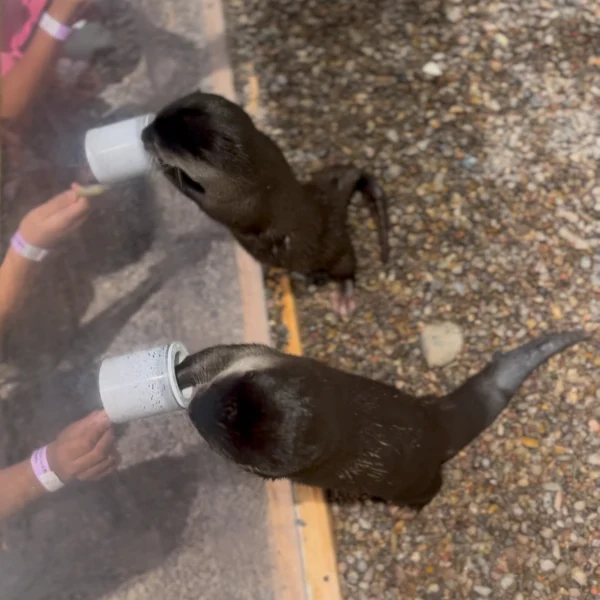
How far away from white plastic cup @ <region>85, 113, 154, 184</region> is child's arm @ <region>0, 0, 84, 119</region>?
0.40 meters

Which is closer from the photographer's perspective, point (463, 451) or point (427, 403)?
point (427, 403)

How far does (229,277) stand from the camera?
108 inches

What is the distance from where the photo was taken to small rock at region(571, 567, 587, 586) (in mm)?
2242

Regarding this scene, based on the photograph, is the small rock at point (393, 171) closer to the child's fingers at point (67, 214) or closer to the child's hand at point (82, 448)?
the child's fingers at point (67, 214)

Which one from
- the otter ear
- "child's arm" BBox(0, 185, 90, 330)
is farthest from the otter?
"child's arm" BBox(0, 185, 90, 330)

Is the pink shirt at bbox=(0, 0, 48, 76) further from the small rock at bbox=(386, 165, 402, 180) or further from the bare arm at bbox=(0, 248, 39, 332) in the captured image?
the small rock at bbox=(386, 165, 402, 180)

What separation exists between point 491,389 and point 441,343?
0.28 meters

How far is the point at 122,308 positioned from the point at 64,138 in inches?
27.2

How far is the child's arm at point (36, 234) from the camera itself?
2178mm

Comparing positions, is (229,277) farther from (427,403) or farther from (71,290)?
(427,403)

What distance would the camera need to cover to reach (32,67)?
8.73 feet

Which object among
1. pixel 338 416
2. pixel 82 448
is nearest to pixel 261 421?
pixel 338 416

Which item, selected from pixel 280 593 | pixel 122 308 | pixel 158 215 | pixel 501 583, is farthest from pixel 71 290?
pixel 501 583

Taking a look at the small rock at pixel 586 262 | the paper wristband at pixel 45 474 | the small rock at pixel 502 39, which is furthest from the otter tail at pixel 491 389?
the small rock at pixel 502 39
